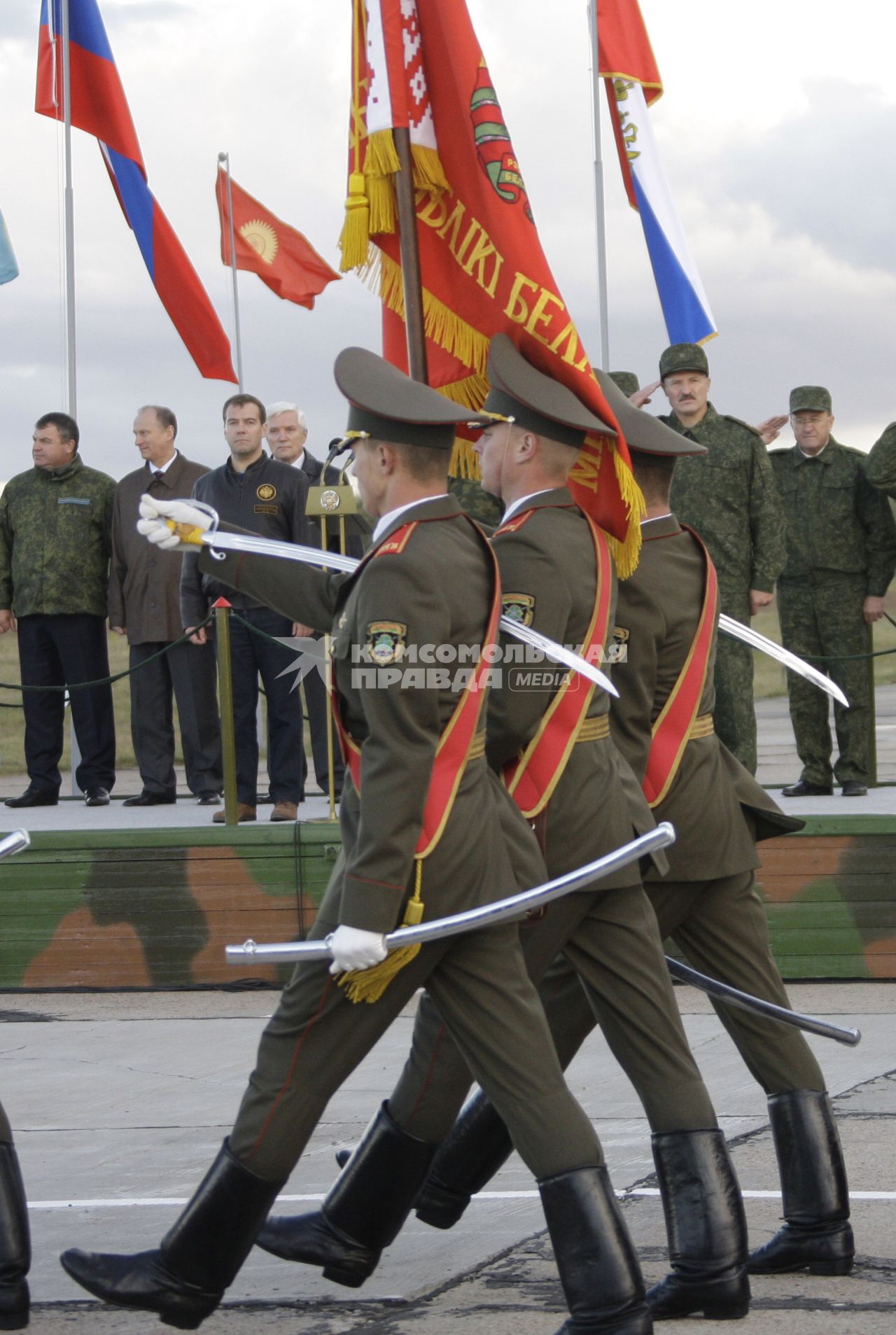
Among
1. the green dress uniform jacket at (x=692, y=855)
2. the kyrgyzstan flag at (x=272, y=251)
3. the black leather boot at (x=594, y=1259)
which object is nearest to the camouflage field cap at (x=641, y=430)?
the green dress uniform jacket at (x=692, y=855)

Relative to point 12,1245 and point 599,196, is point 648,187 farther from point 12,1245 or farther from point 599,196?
point 12,1245

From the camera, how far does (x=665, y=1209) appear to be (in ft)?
12.5

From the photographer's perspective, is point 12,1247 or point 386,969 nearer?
point 386,969

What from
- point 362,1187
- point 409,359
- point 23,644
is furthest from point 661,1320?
point 23,644

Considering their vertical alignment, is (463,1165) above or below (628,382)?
below

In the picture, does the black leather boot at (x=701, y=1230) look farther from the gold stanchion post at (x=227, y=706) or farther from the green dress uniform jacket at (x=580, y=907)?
the gold stanchion post at (x=227, y=706)

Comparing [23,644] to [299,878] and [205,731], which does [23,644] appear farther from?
[299,878]

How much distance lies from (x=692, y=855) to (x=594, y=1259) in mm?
1079

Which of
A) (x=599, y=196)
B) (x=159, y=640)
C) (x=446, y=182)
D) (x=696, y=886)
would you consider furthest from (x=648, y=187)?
(x=696, y=886)

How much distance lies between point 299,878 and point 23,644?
2390 millimetres

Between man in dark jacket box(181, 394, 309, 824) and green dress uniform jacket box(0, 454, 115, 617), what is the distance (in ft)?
2.49

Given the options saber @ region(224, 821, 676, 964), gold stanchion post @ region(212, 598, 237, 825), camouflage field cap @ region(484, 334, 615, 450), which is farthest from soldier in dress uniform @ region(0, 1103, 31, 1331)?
gold stanchion post @ region(212, 598, 237, 825)

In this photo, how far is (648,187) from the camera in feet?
33.3

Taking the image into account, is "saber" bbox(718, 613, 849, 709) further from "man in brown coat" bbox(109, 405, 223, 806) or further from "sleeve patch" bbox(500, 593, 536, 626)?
"man in brown coat" bbox(109, 405, 223, 806)
